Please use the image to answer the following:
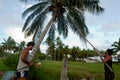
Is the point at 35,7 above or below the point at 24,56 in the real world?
above

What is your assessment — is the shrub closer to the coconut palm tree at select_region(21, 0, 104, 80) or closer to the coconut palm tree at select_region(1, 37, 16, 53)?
the coconut palm tree at select_region(21, 0, 104, 80)

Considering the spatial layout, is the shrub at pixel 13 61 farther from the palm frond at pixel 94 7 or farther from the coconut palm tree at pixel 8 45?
the coconut palm tree at pixel 8 45

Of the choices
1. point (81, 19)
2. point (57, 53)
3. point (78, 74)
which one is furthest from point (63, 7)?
point (57, 53)

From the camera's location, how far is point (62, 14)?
2005 centimetres

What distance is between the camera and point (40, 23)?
21.4 metres

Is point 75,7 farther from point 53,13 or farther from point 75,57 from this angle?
point 75,57

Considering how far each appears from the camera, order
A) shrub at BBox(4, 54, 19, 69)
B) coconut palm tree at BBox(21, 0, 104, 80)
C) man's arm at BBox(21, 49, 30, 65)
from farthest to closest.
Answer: coconut palm tree at BBox(21, 0, 104, 80) → shrub at BBox(4, 54, 19, 69) → man's arm at BBox(21, 49, 30, 65)

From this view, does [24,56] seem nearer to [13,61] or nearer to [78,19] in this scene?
[13,61]

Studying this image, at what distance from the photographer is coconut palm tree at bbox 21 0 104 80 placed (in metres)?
19.4

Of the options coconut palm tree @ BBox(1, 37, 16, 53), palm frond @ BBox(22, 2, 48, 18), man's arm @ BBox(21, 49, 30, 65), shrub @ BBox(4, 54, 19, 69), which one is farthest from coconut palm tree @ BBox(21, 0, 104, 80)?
coconut palm tree @ BBox(1, 37, 16, 53)

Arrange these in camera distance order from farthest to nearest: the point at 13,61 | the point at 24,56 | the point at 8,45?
the point at 8,45, the point at 13,61, the point at 24,56

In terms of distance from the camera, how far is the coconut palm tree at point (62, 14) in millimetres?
19406

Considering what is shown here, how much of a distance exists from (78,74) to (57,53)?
5272 cm

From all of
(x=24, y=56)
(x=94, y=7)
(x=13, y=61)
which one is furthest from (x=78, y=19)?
(x=24, y=56)
